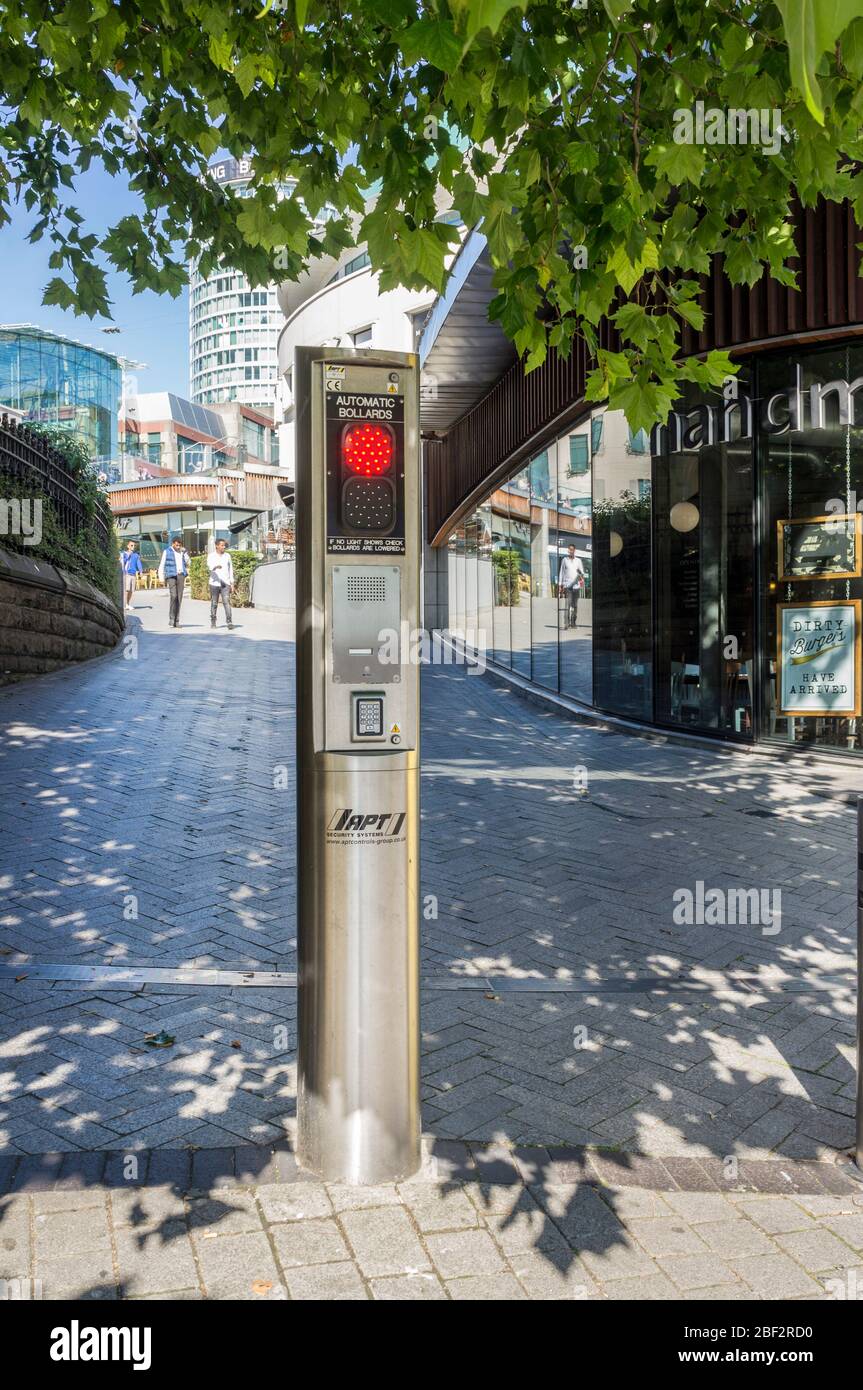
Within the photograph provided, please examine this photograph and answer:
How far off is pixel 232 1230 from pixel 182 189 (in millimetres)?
5882

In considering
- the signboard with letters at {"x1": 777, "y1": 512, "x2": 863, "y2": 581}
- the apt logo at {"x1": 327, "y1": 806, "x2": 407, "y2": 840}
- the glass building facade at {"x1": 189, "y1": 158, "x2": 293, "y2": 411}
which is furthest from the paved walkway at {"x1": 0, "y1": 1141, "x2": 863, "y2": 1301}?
the glass building facade at {"x1": 189, "y1": 158, "x2": 293, "y2": 411}

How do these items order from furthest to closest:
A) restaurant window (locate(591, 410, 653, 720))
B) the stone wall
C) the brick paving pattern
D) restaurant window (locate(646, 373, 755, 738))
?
the stone wall → restaurant window (locate(591, 410, 653, 720)) → restaurant window (locate(646, 373, 755, 738)) → the brick paving pattern

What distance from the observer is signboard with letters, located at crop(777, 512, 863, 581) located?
1052 cm

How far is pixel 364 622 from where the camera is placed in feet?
10.3

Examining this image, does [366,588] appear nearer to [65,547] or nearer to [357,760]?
[357,760]

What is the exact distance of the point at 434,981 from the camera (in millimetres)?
4934

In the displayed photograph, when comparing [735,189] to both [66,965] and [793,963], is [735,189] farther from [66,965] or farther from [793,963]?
[66,965]

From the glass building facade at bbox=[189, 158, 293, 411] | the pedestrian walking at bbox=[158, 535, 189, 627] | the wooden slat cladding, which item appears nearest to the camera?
the wooden slat cladding

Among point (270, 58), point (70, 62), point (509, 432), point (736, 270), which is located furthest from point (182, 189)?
point (509, 432)

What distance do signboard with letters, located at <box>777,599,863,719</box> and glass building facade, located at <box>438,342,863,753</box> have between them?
0.04 ft

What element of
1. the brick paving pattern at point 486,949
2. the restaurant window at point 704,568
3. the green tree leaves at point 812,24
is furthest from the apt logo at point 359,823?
the restaurant window at point 704,568

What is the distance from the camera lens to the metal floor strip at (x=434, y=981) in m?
4.79

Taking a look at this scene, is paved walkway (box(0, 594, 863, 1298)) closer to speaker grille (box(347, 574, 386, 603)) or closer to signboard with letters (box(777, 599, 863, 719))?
speaker grille (box(347, 574, 386, 603))

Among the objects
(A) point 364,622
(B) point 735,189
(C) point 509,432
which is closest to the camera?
(A) point 364,622
